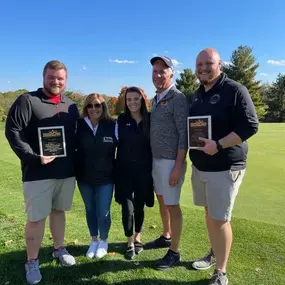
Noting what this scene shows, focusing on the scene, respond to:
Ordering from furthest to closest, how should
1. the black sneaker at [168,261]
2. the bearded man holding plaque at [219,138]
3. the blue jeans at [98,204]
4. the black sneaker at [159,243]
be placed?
the black sneaker at [159,243] < the blue jeans at [98,204] < the black sneaker at [168,261] < the bearded man holding plaque at [219,138]

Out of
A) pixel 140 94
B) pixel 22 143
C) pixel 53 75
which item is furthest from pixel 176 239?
pixel 53 75

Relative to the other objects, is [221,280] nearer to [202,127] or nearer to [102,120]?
[202,127]

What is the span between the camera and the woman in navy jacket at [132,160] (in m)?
3.28

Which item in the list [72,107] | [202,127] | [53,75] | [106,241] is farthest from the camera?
[106,241]

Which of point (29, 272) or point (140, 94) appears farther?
point (140, 94)

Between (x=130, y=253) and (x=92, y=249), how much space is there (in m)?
0.40

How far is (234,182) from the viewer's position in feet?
9.03

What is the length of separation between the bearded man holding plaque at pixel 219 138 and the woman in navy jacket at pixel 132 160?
1.85 feet

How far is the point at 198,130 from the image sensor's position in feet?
9.00

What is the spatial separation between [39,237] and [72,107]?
4.12 ft

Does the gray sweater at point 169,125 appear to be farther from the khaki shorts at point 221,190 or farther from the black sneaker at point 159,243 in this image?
the black sneaker at point 159,243

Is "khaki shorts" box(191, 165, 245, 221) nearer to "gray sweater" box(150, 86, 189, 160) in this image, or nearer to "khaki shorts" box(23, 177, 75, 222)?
"gray sweater" box(150, 86, 189, 160)

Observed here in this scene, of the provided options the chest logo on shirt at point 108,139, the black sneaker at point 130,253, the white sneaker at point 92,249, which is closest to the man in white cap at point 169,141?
the black sneaker at point 130,253

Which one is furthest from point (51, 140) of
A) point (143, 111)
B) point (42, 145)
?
point (143, 111)
